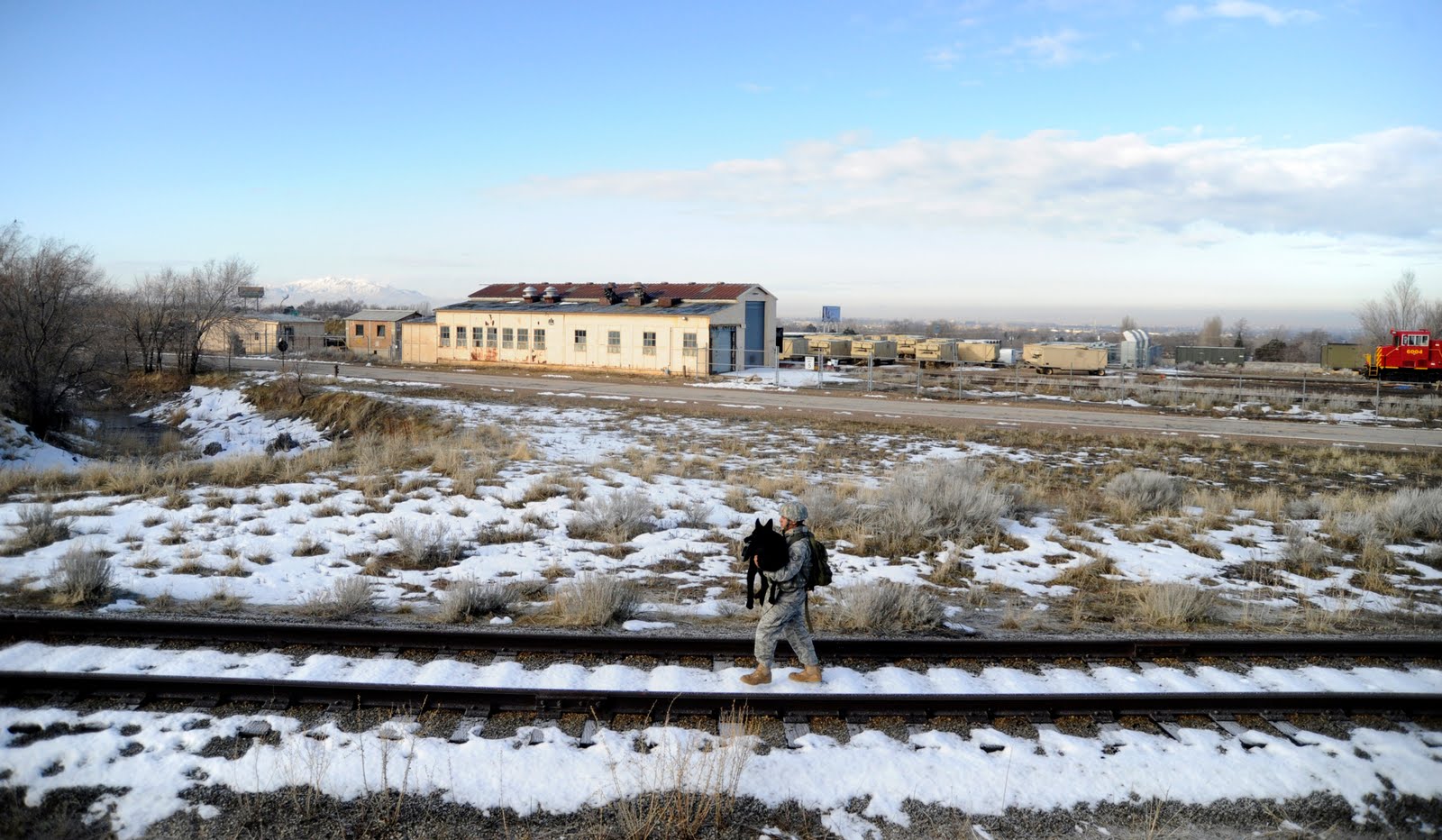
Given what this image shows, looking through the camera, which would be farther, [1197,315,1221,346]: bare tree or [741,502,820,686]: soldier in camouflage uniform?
[1197,315,1221,346]: bare tree

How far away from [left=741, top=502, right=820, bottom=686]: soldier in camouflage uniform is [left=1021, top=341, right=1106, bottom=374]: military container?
4525cm

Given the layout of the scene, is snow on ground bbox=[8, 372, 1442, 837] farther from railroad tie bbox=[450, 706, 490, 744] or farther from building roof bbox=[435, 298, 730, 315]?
building roof bbox=[435, 298, 730, 315]

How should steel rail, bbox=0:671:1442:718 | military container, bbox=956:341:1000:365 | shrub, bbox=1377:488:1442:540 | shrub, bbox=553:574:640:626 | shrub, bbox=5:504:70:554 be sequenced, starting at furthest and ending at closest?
military container, bbox=956:341:1000:365 → shrub, bbox=1377:488:1442:540 → shrub, bbox=5:504:70:554 → shrub, bbox=553:574:640:626 → steel rail, bbox=0:671:1442:718

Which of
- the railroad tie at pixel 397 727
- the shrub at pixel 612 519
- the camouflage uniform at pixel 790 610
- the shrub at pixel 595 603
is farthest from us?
the shrub at pixel 612 519

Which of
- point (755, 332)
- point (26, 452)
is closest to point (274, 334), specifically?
point (755, 332)

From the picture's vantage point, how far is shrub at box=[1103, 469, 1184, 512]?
1520 centimetres

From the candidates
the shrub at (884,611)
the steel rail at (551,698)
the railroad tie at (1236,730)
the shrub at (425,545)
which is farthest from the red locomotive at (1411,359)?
the shrub at (425,545)

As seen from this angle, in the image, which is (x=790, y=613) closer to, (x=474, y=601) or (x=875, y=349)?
(x=474, y=601)

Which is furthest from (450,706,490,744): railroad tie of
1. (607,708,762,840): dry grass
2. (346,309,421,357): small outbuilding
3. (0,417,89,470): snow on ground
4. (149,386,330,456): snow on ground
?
(346,309,421,357): small outbuilding

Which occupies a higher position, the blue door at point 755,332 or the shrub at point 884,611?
the blue door at point 755,332

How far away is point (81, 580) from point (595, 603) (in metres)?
5.39

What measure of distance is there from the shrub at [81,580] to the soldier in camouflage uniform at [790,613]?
698 centimetres

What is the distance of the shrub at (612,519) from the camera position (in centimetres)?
1252

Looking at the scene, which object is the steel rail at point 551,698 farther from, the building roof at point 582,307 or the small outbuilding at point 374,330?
the small outbuilding at point 374,330
